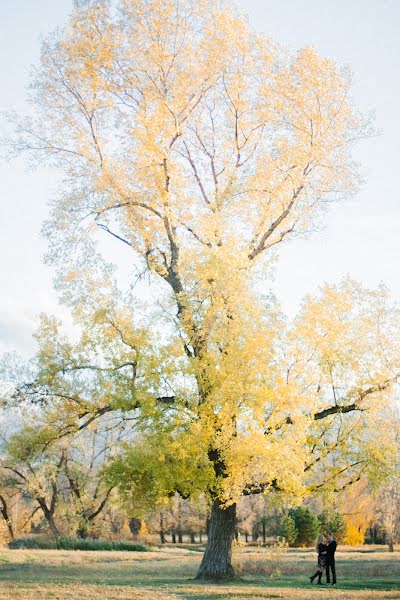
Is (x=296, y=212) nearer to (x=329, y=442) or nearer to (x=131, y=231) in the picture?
(x=131, y=231)

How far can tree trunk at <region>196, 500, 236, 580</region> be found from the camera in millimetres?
19016

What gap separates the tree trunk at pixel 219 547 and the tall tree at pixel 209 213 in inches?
1.8

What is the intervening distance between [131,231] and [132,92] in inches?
169

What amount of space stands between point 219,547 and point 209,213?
32.5 feet

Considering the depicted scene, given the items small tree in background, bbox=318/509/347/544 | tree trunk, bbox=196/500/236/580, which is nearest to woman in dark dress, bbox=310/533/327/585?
tree trunk, bbox=196/500/236/580

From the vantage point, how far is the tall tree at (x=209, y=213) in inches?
698

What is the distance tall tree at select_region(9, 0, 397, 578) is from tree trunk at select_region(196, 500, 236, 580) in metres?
0.05

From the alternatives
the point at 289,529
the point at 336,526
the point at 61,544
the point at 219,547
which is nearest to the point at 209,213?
the point at 219,547

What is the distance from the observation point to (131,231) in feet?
67.7

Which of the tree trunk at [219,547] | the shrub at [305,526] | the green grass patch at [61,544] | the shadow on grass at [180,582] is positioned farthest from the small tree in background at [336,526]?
the tree trunk at [219,547]

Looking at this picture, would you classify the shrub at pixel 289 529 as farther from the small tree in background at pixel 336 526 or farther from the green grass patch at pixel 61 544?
the green grass patch at pixel 61 544

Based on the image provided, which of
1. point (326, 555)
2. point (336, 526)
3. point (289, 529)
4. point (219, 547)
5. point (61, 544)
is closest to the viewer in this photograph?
point (219, 547)

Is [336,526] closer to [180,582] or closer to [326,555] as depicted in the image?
[326,555]

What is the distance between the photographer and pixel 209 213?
1984 centimetres
